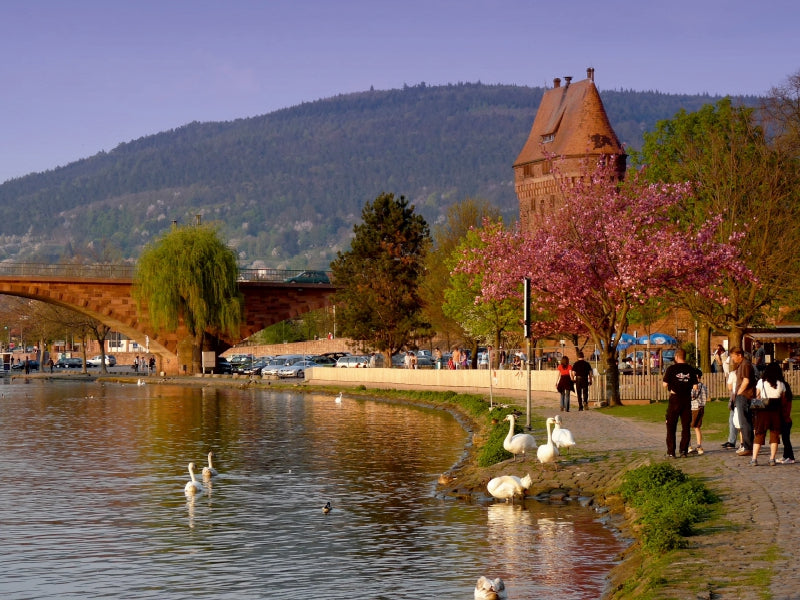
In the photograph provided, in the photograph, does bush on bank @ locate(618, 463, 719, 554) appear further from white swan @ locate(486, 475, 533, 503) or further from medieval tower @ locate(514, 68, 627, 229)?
medieval tower @ locate(514, 68, 627, 229)

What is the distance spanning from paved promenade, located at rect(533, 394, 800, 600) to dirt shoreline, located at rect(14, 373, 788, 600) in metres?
0.01

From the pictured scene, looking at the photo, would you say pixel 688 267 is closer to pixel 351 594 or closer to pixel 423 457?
pixel 423 457

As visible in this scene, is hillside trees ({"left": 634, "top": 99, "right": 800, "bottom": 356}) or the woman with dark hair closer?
the woman with dark hair

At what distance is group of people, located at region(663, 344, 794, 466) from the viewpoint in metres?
21.4

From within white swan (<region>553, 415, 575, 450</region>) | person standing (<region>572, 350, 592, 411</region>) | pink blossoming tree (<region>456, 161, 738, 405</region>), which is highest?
pink blossoming tree (<region>456, 161, 738, 405</region>)

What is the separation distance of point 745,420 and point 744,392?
0.67m

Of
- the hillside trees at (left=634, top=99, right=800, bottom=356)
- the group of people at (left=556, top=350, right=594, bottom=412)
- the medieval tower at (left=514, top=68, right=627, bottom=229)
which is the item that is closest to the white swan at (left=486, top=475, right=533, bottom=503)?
the group of people at (left=556, top=350, right=594, bottom=412)

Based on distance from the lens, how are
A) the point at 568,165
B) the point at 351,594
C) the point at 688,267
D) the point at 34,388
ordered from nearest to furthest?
the point at 351,594 < the point at 688,267 < the point at 34,388 < the point at 568,165

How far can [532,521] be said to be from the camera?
800 inches

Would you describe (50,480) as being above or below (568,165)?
below

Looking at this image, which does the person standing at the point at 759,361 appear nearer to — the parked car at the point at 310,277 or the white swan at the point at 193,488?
the white swan at the point at 193,488

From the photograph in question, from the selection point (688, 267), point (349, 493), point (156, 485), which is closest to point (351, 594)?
point (349, 493)

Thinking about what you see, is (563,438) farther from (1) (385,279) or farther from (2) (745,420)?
(1) (385,279)

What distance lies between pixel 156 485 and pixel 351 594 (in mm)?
11948
